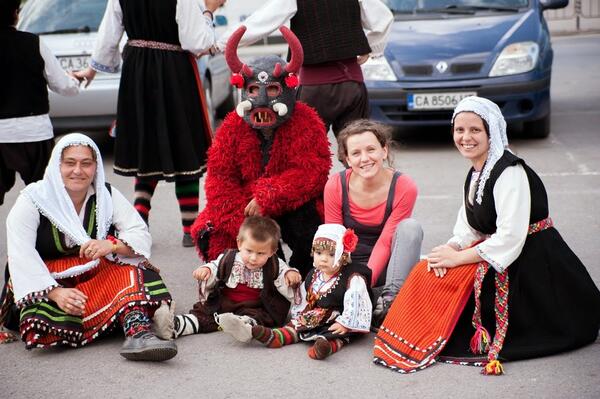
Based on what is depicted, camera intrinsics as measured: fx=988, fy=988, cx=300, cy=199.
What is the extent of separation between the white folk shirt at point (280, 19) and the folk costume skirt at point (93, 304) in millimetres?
1666

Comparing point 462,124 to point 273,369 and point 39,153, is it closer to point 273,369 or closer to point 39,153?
point 273,369

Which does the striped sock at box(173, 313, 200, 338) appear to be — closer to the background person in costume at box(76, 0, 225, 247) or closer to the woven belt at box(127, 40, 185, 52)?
the background person in costume at box(76, 0, 225, 247)

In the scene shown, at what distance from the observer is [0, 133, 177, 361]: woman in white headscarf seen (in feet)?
15.1

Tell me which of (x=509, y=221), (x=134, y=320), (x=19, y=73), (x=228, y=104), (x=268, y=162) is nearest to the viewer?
(x=509, y=221)

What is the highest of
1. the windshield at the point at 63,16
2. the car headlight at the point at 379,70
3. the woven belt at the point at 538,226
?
the windshield at the point at 63,16

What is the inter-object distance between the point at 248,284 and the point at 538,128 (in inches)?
234

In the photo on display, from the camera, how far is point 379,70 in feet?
31.5

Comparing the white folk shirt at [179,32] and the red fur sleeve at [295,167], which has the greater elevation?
the white folk shirt at [179,32]

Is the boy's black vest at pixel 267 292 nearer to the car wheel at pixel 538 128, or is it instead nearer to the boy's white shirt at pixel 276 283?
the boy's white shirt at pixel 276 283

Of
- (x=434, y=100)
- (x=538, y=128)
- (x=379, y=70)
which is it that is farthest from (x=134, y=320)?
(x=538, y=128)

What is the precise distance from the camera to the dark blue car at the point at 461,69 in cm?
938

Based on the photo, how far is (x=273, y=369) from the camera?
4.41m

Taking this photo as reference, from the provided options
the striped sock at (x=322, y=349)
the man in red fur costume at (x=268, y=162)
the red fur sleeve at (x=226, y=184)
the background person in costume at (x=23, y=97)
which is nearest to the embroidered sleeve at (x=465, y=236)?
the striped sock at (x=322, y=349)

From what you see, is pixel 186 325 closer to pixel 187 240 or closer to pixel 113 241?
pixel 113 241
